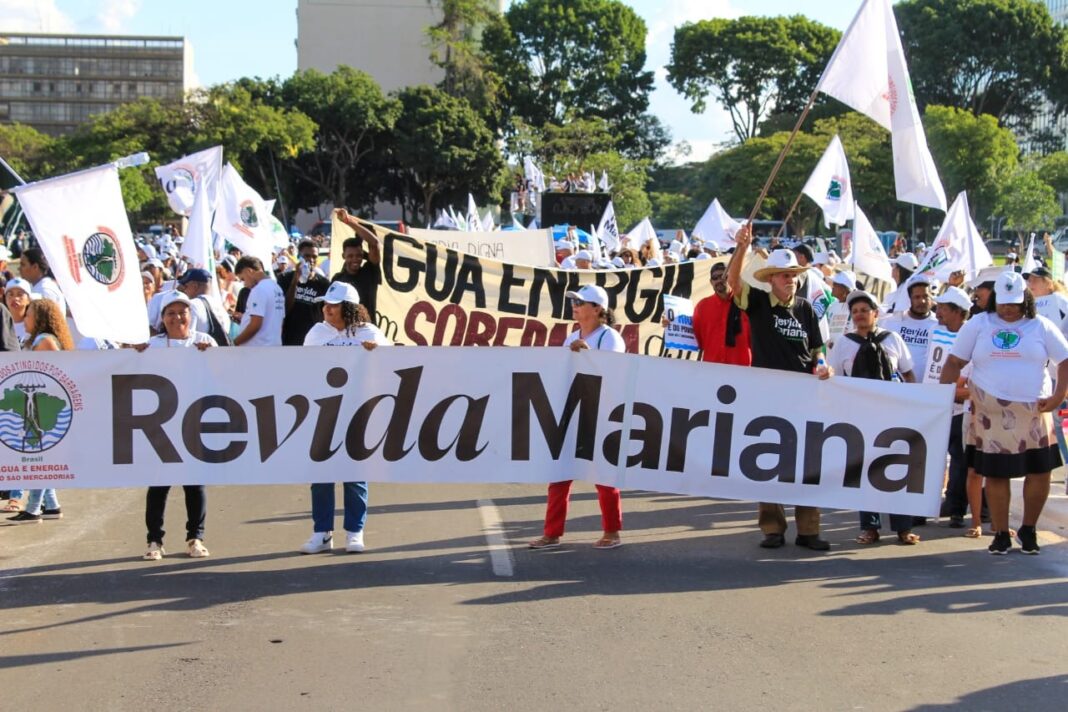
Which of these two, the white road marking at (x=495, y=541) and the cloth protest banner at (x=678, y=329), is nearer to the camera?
the white road marking at (x=495, y=541)

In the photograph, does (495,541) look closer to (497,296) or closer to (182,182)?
(497,296)

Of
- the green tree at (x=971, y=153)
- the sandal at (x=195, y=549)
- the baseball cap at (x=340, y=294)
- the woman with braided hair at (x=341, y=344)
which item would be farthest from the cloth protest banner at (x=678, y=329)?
the green tree at (x=971, y=153)

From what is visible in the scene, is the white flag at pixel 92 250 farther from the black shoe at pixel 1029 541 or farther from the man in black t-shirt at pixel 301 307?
the black shoe at pixel 1029 541

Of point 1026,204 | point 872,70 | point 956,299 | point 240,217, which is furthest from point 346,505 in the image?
point 1026,204

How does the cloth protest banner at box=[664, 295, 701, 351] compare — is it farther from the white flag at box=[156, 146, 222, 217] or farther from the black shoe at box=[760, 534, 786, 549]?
the white flag at box=[156, 146, 222, 217]

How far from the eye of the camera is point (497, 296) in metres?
12.7

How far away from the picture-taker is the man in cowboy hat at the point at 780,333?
8.38 meters

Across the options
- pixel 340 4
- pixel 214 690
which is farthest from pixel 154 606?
pixel 340 4

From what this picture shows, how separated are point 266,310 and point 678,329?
3374 millimetres

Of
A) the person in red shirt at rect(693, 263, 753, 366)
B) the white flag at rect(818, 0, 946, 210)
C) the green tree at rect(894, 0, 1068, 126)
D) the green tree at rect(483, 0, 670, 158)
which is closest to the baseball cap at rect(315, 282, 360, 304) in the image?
the person in red shirt at rect(693, 263, 753, 366)

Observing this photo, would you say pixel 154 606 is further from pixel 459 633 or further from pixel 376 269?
pixel 376 269

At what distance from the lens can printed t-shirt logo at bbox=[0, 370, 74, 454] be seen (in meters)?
7.88

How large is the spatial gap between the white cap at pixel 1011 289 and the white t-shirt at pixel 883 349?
859 millimetres

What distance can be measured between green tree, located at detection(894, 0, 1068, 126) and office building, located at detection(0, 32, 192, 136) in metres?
107
